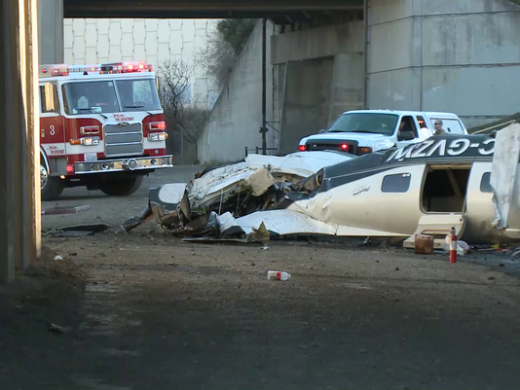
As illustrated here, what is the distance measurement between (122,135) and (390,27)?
51.1 ft

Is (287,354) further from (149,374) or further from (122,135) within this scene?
(122,135)

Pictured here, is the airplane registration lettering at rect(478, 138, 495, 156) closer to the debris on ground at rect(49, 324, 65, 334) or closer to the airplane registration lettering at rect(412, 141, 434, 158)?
the airplane registration lettering at rect(412, 141, 434, 158)

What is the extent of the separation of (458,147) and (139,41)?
2254 inches

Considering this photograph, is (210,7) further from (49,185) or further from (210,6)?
(49,185)

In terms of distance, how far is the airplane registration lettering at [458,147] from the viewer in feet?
43.3

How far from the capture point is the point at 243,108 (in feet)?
154

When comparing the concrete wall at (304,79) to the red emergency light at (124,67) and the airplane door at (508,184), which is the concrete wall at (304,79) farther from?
the airplane door at (508,184)

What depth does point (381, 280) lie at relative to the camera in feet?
32.1

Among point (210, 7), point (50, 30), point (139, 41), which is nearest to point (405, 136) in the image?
point (50, 30)

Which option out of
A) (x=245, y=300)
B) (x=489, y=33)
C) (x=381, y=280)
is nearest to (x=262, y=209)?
(x=381, y=280)

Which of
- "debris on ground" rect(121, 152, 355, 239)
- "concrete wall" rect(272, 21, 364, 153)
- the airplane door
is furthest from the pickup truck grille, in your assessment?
"concrete wall" rect(272, 21, 364, 153)

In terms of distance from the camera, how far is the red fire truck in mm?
20438

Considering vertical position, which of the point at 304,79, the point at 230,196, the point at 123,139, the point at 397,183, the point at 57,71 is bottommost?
the point at 230,196

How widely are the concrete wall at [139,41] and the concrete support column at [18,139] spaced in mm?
57886
